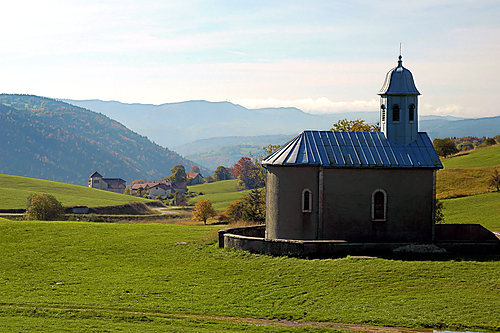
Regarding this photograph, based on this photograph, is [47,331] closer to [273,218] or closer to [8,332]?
[8,332]

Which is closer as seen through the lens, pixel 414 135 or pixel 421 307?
pixel 421 307

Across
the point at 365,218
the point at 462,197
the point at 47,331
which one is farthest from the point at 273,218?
the point at 462,197

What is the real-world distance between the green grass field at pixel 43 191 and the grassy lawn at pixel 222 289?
5574 cm

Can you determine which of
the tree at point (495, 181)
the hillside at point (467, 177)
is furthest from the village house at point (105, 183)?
the tree at point (495, 181)

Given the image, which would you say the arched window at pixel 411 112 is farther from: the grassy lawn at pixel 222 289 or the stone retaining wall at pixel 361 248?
the grassy lawn at pixel 222 289

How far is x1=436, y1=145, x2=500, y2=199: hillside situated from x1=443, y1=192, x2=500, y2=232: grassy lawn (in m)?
3.07

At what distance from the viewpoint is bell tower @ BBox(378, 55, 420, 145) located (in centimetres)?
3133

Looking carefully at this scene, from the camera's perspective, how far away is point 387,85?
3169cm

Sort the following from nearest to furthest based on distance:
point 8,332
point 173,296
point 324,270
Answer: point 8,332, point 173,296, point 324,270

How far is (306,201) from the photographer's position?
2952cm

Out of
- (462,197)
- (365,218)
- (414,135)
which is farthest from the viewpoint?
(462,197)

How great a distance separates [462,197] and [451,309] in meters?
41.4

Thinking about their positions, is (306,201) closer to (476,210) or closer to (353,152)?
(353,152)

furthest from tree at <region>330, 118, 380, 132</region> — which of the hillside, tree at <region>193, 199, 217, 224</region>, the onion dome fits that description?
tree at <region>193, 199, 217, 224</region>
